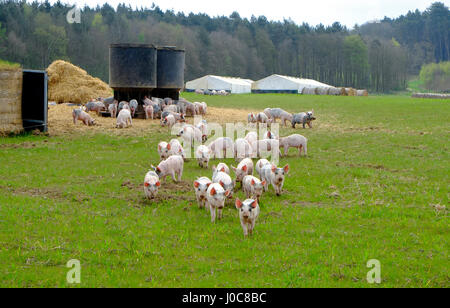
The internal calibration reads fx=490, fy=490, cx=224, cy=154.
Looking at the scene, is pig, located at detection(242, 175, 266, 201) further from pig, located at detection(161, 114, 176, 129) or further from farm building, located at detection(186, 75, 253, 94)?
farm building, located at detection(186, 75, 253, 94)

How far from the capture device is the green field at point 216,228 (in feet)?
18.9

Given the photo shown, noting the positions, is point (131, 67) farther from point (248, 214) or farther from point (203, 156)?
point (248, 214)

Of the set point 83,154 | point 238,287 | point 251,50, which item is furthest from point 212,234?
point 251,50

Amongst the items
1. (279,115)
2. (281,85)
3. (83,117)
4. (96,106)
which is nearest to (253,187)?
(83,117)

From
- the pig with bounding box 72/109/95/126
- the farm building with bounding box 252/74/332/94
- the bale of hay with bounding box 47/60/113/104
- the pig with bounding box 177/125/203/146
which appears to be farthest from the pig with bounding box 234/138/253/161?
the farm building with bounding box 252/74/332/94

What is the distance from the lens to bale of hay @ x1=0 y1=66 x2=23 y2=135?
53.8ft

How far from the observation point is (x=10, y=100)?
16.6 m

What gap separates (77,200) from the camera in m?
9.05

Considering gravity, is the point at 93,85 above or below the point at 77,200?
above

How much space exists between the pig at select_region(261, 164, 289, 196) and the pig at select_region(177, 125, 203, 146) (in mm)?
5706

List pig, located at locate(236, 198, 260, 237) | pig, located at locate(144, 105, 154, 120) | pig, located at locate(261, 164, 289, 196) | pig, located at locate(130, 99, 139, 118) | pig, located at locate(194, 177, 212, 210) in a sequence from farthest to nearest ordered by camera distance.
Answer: pig, located at locate(130, 99, 139, 118)
pig, located at locate(144, 105, 154, 120)
pig, located at locate(261, 164, 289, 196)
pig, located at locate(194, 177, 212, 210)
pig, located at locate(236, 198, 260, 237)

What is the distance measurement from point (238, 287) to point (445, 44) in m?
178
